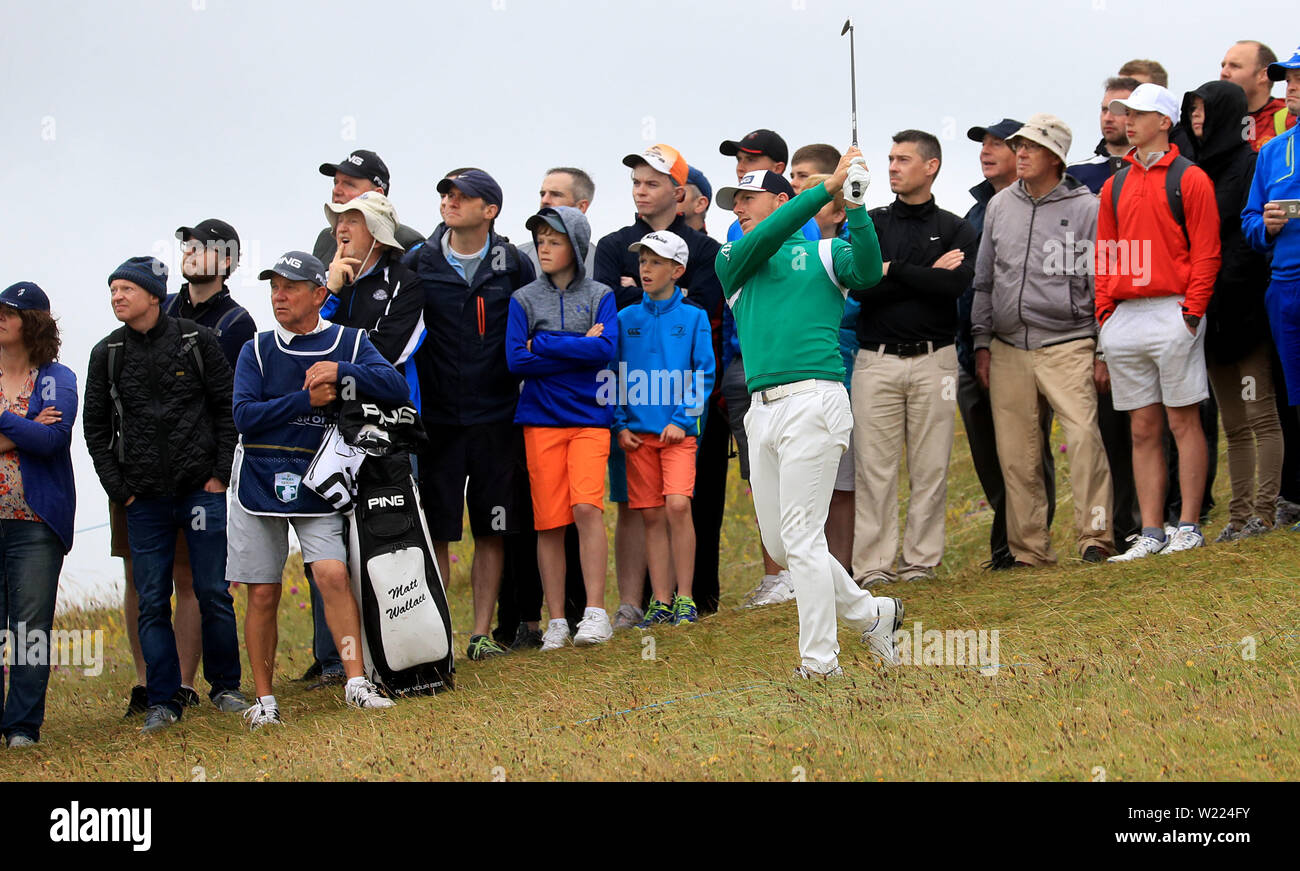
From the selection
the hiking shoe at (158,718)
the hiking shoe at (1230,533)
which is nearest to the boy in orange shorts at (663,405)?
the hiking shoe at (158,718)

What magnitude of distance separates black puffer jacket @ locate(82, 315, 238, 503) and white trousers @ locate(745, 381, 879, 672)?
10.3 feet

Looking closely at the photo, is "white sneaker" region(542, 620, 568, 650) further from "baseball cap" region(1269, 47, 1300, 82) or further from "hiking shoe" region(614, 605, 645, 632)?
"baseball cap" region(1269, 47, 1300, 82)

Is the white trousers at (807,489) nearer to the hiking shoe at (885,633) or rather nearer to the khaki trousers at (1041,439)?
the hiking shoe at (885,633)

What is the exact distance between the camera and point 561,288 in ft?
33.4

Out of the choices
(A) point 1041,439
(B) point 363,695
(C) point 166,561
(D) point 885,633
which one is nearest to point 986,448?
(A) point 1041,439

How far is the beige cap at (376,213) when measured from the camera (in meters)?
9.84

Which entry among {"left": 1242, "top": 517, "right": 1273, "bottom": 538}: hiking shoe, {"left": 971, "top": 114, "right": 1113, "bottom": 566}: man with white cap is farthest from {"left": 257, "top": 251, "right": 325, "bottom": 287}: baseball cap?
{"left": 1242, "top": 517, "right": 1273, "bottom": 538}: hiking shoe

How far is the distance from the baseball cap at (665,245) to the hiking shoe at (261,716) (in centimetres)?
370

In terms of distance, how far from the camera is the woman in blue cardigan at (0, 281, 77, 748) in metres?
8.71

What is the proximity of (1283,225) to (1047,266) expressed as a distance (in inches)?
57.4

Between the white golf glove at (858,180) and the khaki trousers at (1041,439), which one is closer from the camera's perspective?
the white golf glove at (858,180)

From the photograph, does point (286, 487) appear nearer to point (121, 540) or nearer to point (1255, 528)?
point (121, 540)

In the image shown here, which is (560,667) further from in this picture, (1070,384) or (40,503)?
(1070,384)
